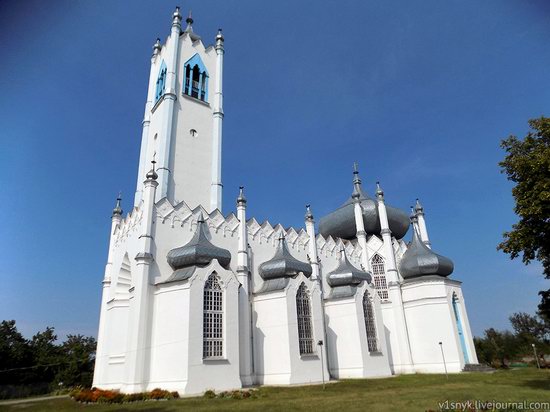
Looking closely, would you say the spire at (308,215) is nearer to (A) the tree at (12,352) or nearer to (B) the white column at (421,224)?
(B) the white column at (421,224)

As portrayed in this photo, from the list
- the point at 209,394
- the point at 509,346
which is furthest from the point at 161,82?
the point at 509,346

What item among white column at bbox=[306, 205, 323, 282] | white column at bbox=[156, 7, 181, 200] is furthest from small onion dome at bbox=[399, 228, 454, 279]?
white column at bbox=[156, 7, 181, 200]

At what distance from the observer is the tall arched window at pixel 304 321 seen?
2138 cm

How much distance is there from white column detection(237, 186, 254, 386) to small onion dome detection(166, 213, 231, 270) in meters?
1.77

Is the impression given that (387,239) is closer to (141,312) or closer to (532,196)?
(532,196)

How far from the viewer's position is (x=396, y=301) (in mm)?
28047

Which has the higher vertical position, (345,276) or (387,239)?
(387,239)

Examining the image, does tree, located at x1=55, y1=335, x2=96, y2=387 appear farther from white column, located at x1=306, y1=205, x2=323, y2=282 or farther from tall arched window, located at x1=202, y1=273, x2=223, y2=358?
white column, located at x1=306, y1=205, x2=323, y2=282

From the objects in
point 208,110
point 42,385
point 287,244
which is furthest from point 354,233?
point 42,385

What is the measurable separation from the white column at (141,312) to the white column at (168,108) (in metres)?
3.11

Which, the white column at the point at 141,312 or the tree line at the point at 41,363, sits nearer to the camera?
the white column at the point at 141,312

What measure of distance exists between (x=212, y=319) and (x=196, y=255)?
10.7ft

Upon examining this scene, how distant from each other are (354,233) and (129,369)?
21638 millimetres

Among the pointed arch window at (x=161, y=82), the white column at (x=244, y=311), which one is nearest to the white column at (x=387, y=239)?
the white column at (x=244, y=311)
